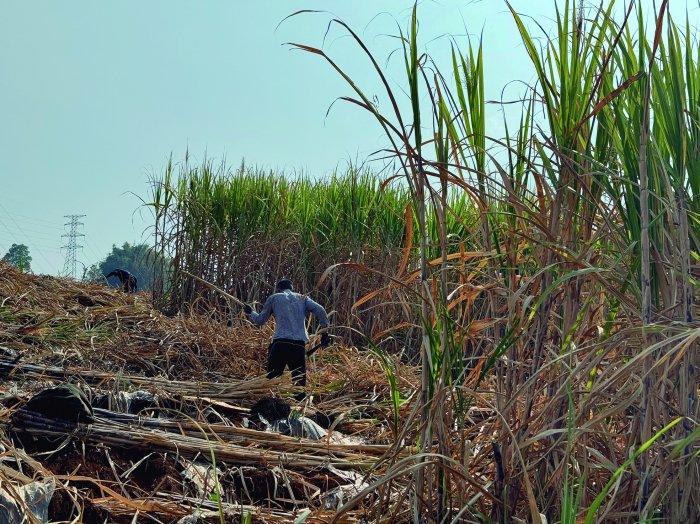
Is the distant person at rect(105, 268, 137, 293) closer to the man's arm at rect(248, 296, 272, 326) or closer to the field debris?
the field debris

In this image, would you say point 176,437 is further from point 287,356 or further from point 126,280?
point 126,280

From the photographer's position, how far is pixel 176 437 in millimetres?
4777

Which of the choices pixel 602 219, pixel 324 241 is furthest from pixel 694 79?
pixel 324 241

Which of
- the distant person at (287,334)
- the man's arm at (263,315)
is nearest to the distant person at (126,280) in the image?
the man's arm at (263,315)

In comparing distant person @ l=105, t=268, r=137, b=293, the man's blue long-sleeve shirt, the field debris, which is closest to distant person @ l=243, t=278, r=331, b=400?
the man's blue long-sleeve shirt

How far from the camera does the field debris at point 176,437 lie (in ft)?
12.8

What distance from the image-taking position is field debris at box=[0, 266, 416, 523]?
12.8 feet

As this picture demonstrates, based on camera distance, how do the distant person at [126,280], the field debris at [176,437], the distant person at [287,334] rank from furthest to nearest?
the distant person at [126,280], the distant person at [287,334], the field debris at [176,437]

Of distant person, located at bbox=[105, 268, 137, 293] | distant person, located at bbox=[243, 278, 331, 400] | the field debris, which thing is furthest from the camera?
distant person, located at bbox=[105, 268, 137, 293]

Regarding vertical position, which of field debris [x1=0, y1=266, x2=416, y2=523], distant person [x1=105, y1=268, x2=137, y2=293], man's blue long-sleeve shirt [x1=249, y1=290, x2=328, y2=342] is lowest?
field debris [x1=0, y1=266, x2=416, y2=523]

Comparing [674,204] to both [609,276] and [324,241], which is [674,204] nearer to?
[609,276]

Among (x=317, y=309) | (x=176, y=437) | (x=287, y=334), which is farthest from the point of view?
(x=317, y=309)

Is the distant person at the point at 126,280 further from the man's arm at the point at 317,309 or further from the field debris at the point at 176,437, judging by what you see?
the man's arm at the point at 317,309

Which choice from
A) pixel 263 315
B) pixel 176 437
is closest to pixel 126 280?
pixel 263 315
